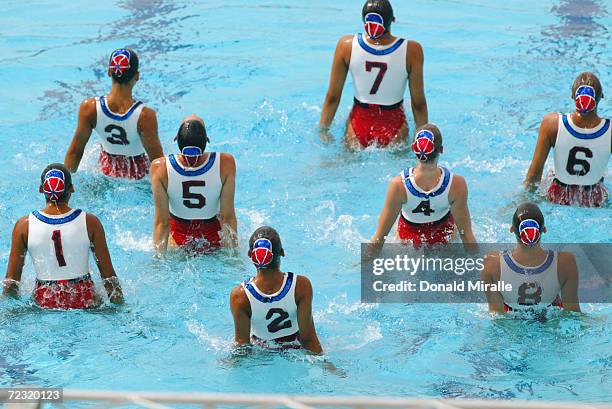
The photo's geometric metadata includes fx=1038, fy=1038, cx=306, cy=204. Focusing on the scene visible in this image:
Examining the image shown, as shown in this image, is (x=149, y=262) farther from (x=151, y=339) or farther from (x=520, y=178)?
(x=520, y=178)

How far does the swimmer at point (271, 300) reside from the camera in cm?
A: 605

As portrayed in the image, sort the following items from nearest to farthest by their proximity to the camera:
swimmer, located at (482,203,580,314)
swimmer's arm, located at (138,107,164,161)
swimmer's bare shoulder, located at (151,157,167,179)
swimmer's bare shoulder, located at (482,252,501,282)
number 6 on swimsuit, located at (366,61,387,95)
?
swimmer, located at (482,203,580,314)
swimmer's bare shoulder, located at (482,252,501,282)
swimmer's bare shoulder, located at (151,157,167,179)
swimmer's arm, located at (138,107,164,161)
number 6 on swimsuit, located at (366,61,387,95)

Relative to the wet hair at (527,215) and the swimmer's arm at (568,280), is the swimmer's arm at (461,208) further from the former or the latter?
the swimmer's arm at (568,280)

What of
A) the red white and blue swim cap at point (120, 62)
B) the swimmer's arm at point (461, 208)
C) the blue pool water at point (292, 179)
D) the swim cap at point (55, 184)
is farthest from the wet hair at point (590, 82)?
the swim cap at point (55, 184)

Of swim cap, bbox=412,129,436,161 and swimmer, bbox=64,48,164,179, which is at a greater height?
swimmer, bbox=64,48,164,179

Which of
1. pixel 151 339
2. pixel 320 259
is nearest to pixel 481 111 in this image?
pixel 320 259

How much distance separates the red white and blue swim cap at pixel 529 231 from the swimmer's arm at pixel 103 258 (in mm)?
2688

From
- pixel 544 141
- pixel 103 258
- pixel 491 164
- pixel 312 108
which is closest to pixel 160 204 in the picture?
pixel 103 258

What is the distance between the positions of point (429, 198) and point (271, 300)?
1.66 m

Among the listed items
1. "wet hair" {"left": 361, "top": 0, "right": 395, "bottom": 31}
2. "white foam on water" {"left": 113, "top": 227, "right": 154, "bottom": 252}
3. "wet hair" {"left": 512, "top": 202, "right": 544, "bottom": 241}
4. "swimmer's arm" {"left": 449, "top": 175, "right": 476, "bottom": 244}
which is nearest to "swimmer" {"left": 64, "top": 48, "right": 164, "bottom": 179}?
"white foam on water" {"left": 113, "top": 227, "right": 154, "bottom": 252}

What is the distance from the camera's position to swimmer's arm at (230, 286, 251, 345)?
20.4 ft

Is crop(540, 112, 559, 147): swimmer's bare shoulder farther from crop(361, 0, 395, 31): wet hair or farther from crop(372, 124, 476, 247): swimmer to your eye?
crop(361, 0, 395, 31): wet hair

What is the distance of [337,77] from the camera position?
930cm

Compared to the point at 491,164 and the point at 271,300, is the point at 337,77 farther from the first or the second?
the point at 271,300
